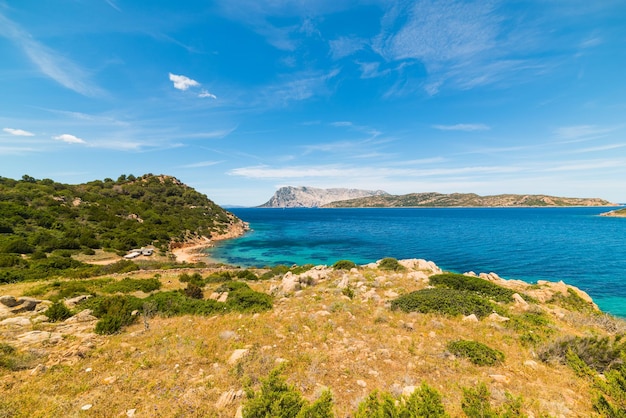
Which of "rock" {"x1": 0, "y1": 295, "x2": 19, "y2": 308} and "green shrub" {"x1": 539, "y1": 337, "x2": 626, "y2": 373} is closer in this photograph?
"green shrub" {"x1": 539, "y1": 337, "x2": 626, "y2": 373}

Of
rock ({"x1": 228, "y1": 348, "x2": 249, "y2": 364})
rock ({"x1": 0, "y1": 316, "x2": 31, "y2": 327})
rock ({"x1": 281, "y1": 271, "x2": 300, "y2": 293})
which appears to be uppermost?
rock ({"x1": 0, "y1": 316, "x2": 31, "y2": 327})

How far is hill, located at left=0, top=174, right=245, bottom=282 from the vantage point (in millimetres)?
29219

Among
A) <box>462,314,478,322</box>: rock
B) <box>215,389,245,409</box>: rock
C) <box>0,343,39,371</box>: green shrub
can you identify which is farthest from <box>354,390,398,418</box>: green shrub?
<box>0,343,39,371</box>: green shrub

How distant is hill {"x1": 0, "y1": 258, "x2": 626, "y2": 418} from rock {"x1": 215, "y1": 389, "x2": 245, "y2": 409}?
0.09 ft

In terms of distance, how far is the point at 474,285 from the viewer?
59.3 feet

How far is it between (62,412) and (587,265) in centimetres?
5874

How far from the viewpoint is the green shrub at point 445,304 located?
41.8 ft

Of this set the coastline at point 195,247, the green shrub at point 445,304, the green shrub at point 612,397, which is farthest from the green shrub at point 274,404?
the coastline at point 195,247

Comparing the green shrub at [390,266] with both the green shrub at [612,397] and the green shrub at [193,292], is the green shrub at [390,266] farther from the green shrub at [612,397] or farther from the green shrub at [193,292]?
the green shrub at [612,397]

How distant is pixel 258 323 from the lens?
38.4ft

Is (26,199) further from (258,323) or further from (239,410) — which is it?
(239,410)

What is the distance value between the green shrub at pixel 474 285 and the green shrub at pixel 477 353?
8914 millimetres

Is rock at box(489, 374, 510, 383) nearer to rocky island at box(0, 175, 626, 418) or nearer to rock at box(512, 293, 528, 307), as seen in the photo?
rocky island at box(0, 175, 626, 418)

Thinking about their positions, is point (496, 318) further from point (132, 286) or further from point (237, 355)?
point (132, 286)
